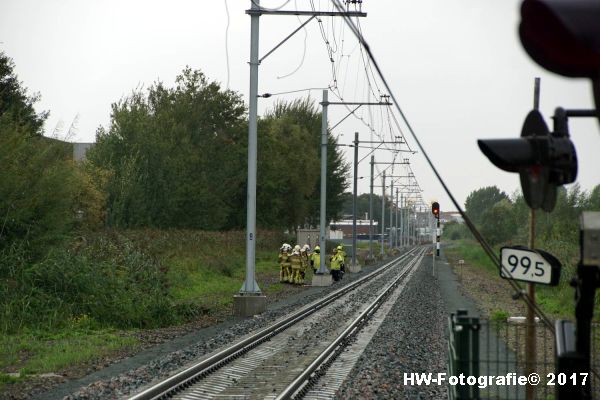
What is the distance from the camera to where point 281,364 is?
45.9 ft

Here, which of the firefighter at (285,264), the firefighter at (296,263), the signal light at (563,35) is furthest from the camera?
the firefighter at (296,263)

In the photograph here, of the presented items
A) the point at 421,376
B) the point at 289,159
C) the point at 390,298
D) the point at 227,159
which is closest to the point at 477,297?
the point at 390,298

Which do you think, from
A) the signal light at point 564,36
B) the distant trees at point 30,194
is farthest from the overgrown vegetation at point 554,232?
the distant trees at point 30,194

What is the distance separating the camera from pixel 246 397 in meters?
11.0

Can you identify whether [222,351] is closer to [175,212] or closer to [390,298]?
[390,298]

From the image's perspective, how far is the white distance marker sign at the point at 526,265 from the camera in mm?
6836

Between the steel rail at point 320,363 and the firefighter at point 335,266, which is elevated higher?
the firefighter at point 335,266

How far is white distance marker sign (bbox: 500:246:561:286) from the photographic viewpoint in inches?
269

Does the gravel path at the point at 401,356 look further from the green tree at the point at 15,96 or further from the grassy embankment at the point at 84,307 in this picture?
the green tree at the point at 15,96

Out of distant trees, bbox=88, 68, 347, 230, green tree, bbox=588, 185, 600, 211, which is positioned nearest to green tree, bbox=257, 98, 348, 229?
distant trees, bbox=88, 68, 347, 230

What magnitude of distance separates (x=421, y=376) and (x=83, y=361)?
5.56m

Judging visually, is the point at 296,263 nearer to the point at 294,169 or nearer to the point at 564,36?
the point at 564,36

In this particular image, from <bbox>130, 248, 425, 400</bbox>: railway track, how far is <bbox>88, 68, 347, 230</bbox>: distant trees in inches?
1028

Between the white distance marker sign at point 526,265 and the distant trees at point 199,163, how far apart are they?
125ft
